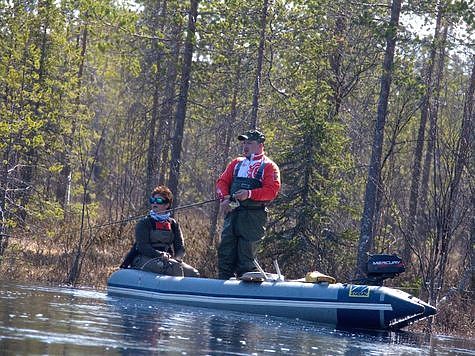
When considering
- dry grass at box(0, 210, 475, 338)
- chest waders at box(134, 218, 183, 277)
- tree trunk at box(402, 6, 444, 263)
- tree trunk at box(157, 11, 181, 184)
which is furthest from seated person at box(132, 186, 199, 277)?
tree trunk at box(157, 11, 181, 184)

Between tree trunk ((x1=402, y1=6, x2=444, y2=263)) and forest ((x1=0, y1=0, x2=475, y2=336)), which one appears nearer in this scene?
tree trunk ((x1=402, y1=6, x2=444, y2=263))

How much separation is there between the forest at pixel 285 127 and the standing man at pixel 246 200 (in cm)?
50

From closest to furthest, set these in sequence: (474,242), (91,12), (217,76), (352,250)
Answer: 1. (474,242)
2. (352,250)
3. (91,12)
4. (217,76)

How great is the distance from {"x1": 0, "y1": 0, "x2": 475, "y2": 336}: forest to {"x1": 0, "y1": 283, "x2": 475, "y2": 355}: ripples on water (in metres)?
1.88

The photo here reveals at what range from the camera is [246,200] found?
13.5 metres

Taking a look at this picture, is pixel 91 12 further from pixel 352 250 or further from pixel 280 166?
pixel 352 250

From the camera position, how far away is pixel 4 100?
1991 centimetres

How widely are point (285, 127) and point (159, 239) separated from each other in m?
4.73

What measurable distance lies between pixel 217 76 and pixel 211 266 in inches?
319

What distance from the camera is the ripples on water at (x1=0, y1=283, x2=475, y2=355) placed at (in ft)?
28.1

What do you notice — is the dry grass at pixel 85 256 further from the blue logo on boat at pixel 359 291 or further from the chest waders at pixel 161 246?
the chest waders at pixel 161 246

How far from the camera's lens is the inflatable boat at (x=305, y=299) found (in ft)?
39.2

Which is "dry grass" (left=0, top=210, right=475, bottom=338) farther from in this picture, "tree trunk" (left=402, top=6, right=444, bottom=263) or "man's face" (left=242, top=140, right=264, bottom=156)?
"man's face" (left=242, top=140, right=264, bottom=156)

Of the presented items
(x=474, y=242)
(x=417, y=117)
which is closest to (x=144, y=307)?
(x=474, y=242)
